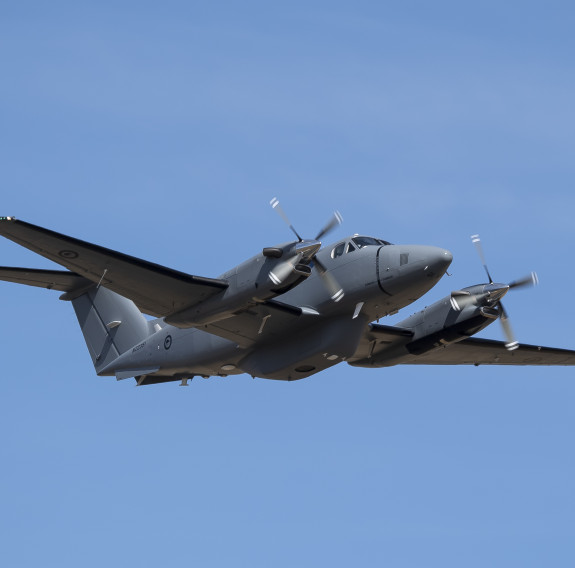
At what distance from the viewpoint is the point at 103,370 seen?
33.4m

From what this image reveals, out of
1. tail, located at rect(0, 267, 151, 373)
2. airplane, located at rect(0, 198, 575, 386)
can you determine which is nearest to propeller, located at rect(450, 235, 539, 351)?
airplane, located at rect(0, 198, 575, 386)

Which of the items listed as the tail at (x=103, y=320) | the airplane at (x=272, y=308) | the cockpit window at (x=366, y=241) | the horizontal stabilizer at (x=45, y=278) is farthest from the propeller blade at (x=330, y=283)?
the horizontal stabilizer at (x=45, y=278)

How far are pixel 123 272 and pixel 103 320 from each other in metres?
8.40

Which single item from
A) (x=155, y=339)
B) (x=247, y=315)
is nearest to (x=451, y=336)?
(x=247, y=315)

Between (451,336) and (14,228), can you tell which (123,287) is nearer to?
(14,228)

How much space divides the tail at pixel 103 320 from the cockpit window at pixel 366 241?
8979 mm

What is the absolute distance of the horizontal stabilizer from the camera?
29.0m

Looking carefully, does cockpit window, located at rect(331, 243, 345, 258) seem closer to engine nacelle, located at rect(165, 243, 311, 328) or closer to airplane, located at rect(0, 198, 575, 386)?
airplane, located at rect(0, 198, 575, 386)

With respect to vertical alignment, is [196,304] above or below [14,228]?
below

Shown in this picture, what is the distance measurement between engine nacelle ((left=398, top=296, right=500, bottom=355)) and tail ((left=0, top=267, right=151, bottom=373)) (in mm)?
8679

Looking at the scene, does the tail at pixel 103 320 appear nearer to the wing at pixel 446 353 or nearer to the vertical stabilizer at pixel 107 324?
the vertical stabilizer at pixel 107 324

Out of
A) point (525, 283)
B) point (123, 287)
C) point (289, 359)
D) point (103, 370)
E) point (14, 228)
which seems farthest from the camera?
point (103, 370)

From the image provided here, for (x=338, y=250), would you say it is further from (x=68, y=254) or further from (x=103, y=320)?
(x=103, y=320)

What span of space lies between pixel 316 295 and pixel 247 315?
6.39 feet
